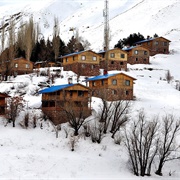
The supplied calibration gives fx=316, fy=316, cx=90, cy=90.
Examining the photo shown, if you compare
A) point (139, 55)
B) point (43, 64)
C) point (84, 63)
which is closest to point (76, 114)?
point (84, 63)

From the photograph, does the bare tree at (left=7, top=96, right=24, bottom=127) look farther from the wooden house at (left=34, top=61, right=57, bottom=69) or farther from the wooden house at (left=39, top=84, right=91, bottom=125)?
the wooden house at (left=34, top=61, right=57, bottom=69)

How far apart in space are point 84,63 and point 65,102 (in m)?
22.2

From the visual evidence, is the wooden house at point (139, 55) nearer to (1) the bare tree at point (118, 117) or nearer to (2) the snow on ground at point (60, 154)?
(2) the snow on ground at point (60, 154)

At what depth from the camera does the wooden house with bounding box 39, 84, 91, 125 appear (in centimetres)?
3806

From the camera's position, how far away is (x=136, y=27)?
102 m

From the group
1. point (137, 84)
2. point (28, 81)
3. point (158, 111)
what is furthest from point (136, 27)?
point (158, 111)

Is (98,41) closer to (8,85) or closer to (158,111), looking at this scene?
(8,85)

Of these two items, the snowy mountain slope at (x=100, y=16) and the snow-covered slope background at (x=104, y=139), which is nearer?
the snow-covered slope background at (x=104, y=139)

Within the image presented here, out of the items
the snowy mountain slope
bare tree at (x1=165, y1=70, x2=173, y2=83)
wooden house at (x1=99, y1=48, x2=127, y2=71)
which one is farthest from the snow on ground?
the snowy mountain slope

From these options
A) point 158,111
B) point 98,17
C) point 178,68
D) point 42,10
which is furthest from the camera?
point 42,10

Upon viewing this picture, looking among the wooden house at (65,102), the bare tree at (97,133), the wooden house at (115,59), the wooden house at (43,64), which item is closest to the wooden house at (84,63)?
the wooden house at (115,59)

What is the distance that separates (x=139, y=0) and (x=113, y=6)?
12123mm

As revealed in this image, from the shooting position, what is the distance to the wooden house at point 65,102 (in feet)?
125

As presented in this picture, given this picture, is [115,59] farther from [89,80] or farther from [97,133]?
[97,133]
